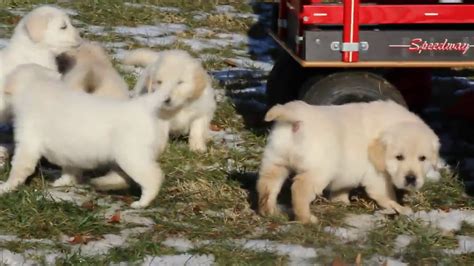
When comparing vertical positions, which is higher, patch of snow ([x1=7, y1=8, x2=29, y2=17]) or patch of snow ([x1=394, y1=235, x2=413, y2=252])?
patch of snow ([x1=7, y1=8, x2=29, y2=17])

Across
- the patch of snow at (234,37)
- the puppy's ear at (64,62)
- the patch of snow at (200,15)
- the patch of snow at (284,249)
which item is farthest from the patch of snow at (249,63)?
the patch of snow at (284,249)

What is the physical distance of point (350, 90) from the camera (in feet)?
21.0

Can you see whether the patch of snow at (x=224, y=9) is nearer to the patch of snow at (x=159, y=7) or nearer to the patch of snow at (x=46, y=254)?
the patch of snow at (x=159, y=7)

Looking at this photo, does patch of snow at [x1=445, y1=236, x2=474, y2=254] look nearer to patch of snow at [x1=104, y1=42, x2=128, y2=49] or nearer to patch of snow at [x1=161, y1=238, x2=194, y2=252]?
patch of snow at [x1=161, y1=238, x2=194, y2=252]

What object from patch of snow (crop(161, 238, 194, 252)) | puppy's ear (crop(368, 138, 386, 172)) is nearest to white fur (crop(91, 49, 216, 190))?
patch of snow (crop(161, 238, 194, 252))

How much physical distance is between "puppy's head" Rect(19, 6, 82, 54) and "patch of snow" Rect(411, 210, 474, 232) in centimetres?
277

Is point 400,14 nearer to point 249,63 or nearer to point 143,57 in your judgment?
point 143,57

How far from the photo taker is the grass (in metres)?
4.91

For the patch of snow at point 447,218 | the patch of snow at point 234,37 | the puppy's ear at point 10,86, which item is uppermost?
the puppy's ear at point 10,86

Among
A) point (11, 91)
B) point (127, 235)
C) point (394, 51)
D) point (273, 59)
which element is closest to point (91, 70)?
point (11, 91)

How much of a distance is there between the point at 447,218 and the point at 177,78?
2.07 meters

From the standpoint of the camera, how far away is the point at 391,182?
5.76 meters

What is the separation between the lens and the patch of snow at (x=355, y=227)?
5.27 metres

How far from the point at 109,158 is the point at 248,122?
249 centimetres
